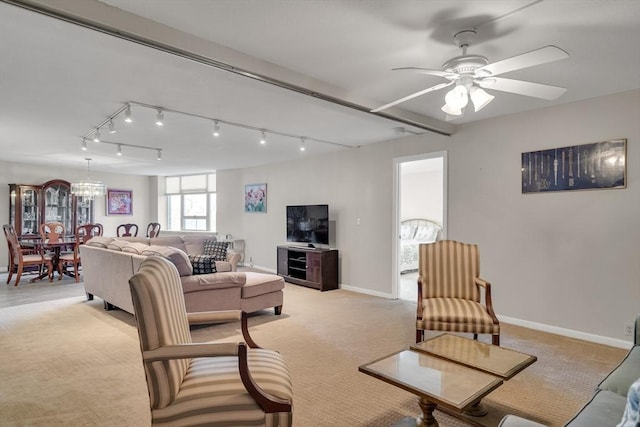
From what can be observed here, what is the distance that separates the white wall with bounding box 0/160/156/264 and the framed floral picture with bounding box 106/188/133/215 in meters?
0.11


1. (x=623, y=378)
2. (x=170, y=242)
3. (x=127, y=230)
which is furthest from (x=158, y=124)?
(x=127, y=230)

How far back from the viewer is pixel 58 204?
27.5ft

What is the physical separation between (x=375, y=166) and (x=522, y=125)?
2.19 metres

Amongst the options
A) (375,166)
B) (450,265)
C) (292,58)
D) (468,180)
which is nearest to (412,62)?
(292,58)

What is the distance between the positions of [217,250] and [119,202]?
5.51 metres

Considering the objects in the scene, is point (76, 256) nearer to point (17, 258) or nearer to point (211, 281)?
point (17, 258)

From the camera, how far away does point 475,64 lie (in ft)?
7.13

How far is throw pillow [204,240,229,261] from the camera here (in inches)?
227

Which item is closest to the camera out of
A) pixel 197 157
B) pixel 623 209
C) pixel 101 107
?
Result: pixel 623 209

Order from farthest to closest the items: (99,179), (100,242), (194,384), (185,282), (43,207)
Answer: (99,179)
(43,207)
(100,242)
(185,282)
(194,384)

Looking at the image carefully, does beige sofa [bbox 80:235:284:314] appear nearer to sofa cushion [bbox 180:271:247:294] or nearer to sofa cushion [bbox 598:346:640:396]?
sofa cushion [bbox 180:271:247:294]

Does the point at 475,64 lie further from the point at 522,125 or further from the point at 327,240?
the point at 327,240

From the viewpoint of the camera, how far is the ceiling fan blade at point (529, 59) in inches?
71.6

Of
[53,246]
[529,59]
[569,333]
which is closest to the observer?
[529,59]
